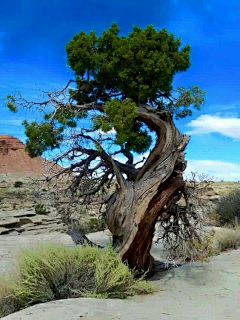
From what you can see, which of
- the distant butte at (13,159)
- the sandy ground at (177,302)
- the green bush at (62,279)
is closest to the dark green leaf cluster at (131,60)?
the green bush at (62,279)

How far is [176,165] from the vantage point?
9.13m

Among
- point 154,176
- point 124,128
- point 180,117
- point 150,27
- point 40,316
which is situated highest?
point 150,27

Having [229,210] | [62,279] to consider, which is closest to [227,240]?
Answer: [229,210]

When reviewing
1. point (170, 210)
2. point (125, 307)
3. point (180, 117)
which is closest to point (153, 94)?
point (180, 117)

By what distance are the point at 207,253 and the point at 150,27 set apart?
5.40m

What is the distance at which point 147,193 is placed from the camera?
8.79 m

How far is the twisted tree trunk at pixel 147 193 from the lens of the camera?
878cm

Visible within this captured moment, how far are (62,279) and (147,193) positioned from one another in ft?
8.06

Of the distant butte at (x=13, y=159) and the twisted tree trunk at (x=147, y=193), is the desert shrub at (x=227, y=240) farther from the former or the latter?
the distant butte at (x=13, y=159)

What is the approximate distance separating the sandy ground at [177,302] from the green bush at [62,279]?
0.42m

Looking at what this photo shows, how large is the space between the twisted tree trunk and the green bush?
882 millimetres

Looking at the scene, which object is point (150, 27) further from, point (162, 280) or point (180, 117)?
point (162, 280)

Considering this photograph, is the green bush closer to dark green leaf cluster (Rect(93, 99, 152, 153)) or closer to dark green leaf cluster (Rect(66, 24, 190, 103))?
dark green leaf cluster (Rect(93, 99, 152, 153))

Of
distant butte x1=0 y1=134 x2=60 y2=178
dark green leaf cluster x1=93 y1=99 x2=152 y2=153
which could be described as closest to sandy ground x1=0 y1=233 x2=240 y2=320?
dark green leaf cluster x1=93 y1=99 x2=152 y2=153
